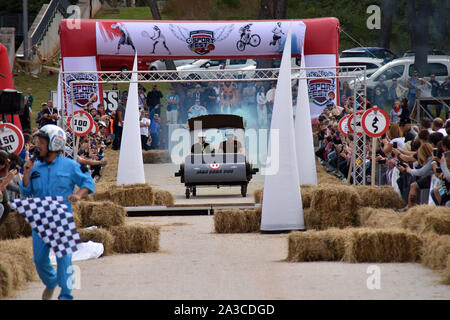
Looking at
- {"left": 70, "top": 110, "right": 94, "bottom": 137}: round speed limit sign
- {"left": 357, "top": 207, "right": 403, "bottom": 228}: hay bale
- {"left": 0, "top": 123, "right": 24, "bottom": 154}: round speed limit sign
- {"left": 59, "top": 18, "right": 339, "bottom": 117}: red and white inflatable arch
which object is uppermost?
{"left": 59, "top": 18, "right": 339, "bottom": 117}: red and white inflatable arch

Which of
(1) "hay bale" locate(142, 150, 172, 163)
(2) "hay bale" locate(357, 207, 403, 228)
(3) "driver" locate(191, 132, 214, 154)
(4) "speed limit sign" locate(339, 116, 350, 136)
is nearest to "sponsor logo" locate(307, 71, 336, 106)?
(1) "hay bale" locate(142, 150, 172, 163)

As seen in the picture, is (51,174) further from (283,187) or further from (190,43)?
A: (190,43)

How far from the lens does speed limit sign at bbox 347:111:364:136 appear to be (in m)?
20.4

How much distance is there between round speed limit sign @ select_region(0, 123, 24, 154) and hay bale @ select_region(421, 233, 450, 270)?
24.6ft

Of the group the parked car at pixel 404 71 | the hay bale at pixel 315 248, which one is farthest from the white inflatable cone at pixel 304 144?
the parked car at pixel 404 71

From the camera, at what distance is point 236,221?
15.5m

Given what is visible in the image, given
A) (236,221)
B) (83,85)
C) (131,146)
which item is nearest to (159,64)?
(83,85)

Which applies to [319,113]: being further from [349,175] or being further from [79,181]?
[79,181]

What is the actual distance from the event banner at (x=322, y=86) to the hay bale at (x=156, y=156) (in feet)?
19.1

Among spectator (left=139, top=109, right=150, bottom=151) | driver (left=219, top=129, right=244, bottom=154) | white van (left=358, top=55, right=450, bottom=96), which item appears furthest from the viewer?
white van (left=358, top=55, right=450, bottom=96)

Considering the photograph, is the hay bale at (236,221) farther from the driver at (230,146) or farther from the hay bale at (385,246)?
the driver at (230,146)

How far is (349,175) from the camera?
21.1m

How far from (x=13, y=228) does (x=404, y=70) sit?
2312 centimetres

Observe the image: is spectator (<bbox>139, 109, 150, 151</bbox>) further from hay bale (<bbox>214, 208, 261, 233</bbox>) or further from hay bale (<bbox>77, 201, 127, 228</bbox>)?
hay bale (<bbox>77, 201, 127, 228</bbox>)
